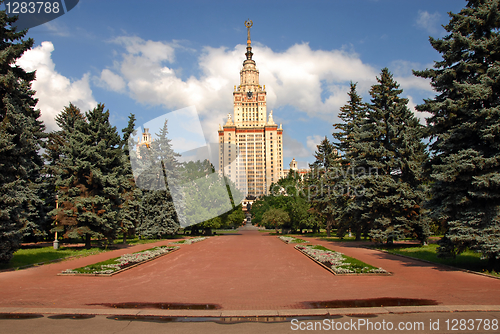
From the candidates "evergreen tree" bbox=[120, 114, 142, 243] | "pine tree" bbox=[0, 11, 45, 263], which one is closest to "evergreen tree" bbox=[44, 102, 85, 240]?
"evergreen tree" bbox=[120, 114, 142, 243]

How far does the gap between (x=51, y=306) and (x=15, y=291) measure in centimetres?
297

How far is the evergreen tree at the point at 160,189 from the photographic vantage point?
39938 mm

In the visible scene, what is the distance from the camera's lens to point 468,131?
13281 mm

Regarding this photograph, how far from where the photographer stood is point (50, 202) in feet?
102

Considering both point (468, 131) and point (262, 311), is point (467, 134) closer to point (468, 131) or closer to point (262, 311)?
point (468, 131)

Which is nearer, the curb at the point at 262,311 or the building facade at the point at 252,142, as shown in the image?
the curb at the point at 262,311

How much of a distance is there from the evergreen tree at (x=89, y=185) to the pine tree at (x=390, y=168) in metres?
20.1

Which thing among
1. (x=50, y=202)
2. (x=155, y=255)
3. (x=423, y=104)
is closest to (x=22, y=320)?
(x=155, y=255)

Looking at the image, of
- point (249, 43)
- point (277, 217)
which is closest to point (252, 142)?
point (249, 43)

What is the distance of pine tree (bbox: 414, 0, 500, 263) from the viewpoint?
1239 centimetres

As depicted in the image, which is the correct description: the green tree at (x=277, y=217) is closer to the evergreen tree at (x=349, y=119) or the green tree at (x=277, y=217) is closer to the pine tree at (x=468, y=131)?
the evergreen tree at (x=349, y=119)

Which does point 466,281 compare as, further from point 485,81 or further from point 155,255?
point 155,255

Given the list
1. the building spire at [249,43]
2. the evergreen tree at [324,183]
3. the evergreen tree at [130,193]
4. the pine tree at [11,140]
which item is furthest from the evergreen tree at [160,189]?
the building spire at [249,43]

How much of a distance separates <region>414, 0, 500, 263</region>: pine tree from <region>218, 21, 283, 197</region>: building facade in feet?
464
